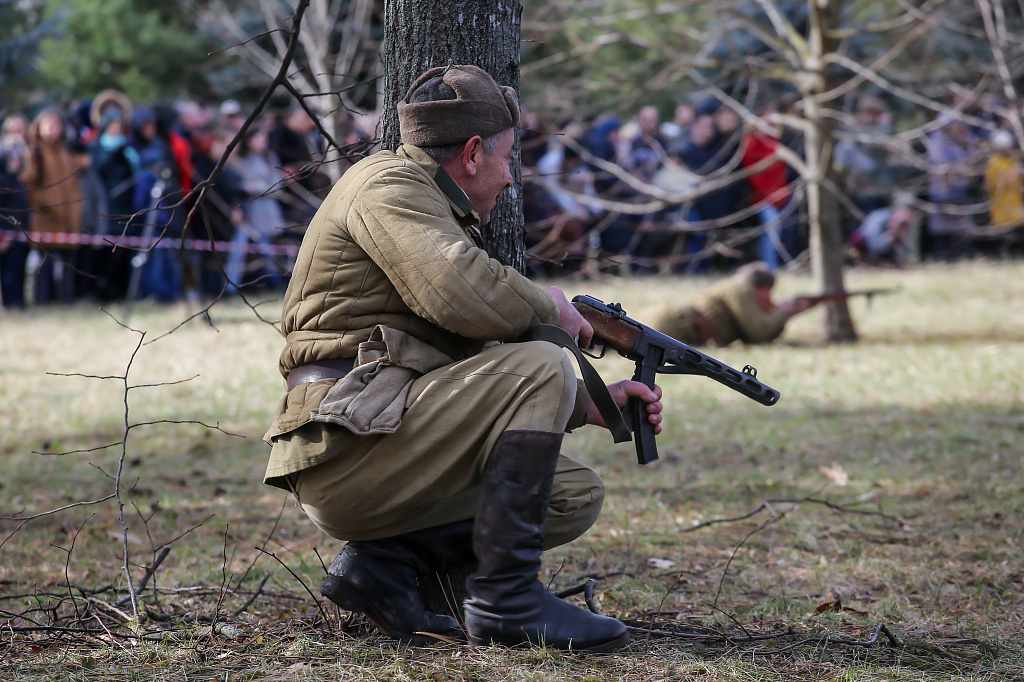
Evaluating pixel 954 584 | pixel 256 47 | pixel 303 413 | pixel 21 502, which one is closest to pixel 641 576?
pixel 954 584

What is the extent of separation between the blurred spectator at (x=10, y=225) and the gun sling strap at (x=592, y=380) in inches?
409

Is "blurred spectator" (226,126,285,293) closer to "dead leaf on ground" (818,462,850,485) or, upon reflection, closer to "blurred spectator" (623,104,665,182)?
"blurred spectator" (623,104,665,182)

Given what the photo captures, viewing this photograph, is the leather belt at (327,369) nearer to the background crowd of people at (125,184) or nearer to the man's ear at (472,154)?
the man's ear at (472,154)

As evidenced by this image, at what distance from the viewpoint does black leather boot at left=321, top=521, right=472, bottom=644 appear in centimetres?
296

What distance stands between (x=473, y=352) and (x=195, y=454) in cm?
380

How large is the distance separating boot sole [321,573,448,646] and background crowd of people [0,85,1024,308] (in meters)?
6.56

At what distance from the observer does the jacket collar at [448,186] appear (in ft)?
9.61

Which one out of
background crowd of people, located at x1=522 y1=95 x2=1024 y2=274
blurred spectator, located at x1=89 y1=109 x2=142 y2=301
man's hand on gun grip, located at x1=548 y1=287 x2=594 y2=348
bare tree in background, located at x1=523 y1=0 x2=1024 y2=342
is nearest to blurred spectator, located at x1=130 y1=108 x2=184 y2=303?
blurred spectator, located at x1=89 y1=109 x2=142 y2=301

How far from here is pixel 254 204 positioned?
13.3m

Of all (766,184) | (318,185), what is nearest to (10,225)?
(318,185)

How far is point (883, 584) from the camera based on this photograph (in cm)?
389

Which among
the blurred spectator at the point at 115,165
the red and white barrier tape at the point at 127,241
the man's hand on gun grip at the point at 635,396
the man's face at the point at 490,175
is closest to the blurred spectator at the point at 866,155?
the red and white barrier tape at the point at 127,241

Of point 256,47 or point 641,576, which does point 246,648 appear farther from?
point 256,47

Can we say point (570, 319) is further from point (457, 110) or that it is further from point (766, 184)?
point (766, 184)
